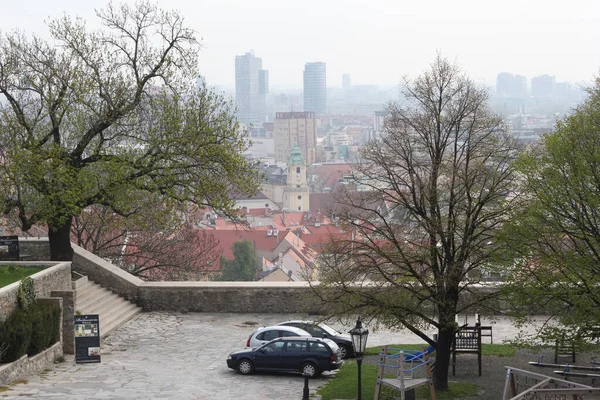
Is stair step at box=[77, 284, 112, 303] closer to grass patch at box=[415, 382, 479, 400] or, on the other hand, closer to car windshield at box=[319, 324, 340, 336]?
car windshield at box=[319, 324, 340, 336]

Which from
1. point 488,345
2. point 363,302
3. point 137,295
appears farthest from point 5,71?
point 488,345

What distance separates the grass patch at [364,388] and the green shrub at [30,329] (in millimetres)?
5751

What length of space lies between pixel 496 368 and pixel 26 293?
9678mm

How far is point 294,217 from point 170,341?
142 metres

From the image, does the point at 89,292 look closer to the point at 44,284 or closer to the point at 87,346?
the point at 44,284

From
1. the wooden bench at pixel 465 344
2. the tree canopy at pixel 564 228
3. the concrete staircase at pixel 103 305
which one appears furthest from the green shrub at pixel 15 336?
the tree canopy at pixel 564 228

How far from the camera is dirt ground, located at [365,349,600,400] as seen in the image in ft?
56.1

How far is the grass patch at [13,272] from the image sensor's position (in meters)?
20.7

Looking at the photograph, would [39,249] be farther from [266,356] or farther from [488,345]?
[488,345]

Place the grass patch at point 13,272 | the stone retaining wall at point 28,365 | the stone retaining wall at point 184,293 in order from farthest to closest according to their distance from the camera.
→ the stone retaining wall at point 184,293 < the grass patch at point 13,272 < the stone retaining wall at point 28,365

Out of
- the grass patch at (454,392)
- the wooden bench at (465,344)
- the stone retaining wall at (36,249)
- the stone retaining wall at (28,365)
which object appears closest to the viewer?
the grass patch at (454,392)

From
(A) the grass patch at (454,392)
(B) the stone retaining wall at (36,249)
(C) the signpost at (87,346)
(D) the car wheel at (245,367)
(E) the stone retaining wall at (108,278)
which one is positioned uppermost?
(B) the stone retaining wall at (36,249)

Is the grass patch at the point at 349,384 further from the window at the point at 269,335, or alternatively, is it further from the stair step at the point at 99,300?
the stair step at the point at 99,300

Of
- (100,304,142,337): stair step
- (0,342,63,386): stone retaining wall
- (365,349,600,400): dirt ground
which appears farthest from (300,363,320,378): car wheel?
(100,304,142,337): stair step
